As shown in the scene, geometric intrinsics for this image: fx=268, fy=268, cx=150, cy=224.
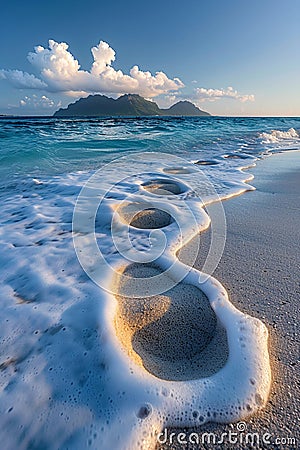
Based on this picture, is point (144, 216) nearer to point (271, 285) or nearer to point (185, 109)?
point (271, 285)

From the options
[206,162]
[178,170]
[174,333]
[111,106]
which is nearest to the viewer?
[174,333]

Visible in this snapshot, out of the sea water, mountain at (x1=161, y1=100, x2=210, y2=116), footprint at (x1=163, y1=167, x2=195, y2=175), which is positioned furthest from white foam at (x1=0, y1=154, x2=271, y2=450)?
mountain at (x1=161, y1=100, x2=210, y2=116)

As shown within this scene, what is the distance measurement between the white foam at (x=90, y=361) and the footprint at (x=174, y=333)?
1.9 inches

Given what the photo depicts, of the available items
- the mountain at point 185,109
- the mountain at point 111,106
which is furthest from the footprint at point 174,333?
the mountain at point 185,109

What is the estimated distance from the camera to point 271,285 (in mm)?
1900

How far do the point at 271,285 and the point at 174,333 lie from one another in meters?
0.83

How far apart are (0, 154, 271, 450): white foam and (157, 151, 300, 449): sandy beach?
56mm

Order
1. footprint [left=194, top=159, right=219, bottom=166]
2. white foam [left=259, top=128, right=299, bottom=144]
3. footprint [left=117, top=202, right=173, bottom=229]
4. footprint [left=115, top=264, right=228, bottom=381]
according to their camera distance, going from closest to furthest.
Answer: footprint [left=115, top=264, right=228, bottom=381] → footprint [left=117, top=202, right=173, bottom=229] → footprint [left=194, top=159, right=219, bottom=166] → white foam [left=259, top=128, right=299, bottom=144]

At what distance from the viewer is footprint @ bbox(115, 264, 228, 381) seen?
53.2 inches

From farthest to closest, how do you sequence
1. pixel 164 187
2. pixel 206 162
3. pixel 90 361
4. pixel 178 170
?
pixel 206 162, pixel 178 170, pixel 164 187, pixel 90 361

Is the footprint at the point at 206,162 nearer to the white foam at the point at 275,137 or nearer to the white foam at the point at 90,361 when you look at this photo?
the white foam at the point at 90,361

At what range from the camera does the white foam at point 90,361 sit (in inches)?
44.1

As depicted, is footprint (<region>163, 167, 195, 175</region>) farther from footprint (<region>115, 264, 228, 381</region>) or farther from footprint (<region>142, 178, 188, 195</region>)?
footprint (<region>115, 264, 228, 381</region>)

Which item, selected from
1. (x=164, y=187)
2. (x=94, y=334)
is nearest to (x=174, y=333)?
(x=94, y=334)
